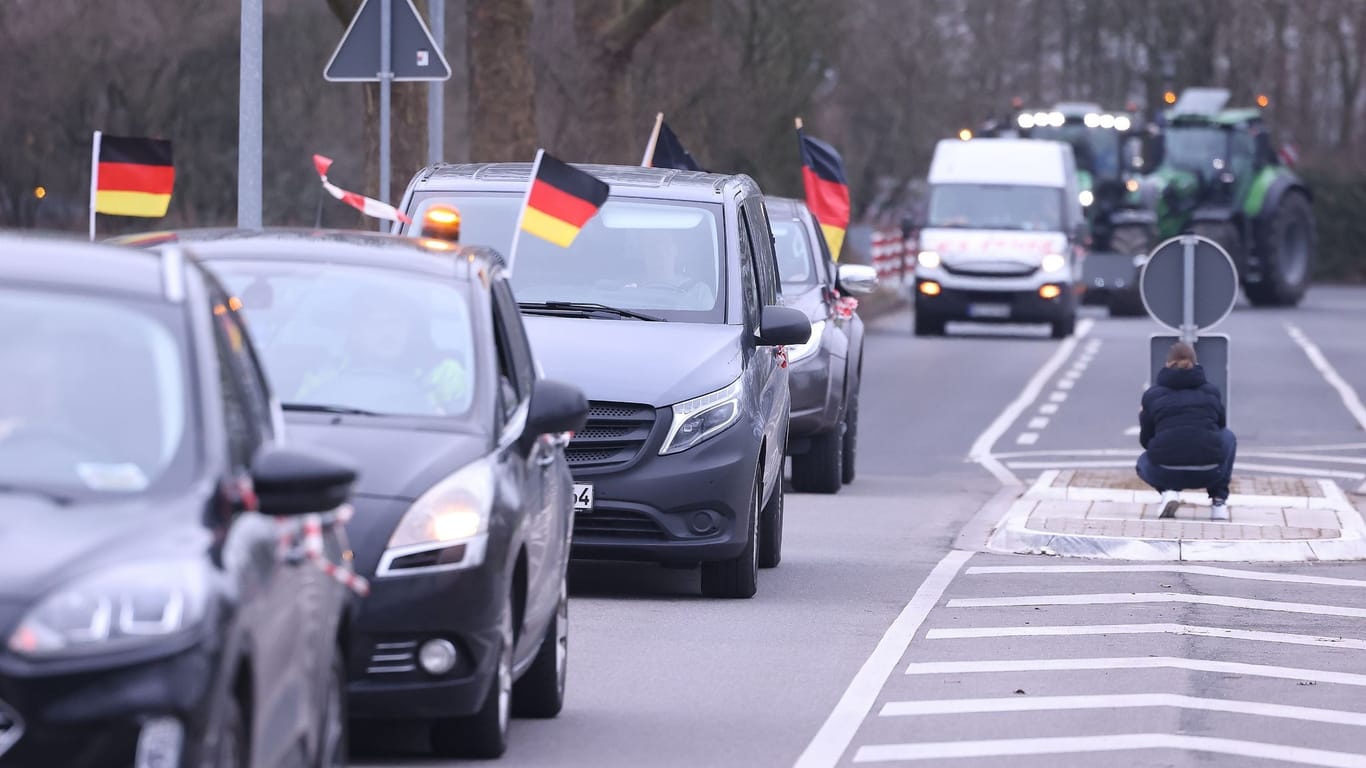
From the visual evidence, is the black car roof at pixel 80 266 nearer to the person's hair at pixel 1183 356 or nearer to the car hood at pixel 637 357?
the car hood at pixel 637 357

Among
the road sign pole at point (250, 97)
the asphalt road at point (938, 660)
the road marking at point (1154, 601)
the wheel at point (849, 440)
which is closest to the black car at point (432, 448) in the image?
the asphalt road at point (938, 660)

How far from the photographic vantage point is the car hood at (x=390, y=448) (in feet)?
24.2

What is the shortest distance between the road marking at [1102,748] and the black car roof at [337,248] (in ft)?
6.39

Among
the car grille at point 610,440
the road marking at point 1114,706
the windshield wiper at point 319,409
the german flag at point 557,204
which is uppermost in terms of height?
the german flag at point 557,204

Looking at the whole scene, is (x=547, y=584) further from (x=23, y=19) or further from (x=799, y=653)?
(x=23, y=19)

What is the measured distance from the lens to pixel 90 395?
5262 millimetres

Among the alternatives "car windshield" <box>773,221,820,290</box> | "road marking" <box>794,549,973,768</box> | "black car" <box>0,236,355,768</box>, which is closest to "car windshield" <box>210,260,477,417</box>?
"road marking" <box>794,549,973,768</box>

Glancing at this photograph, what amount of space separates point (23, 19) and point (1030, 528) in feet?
76.7

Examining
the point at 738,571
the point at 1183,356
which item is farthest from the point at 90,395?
the point at 1183,356

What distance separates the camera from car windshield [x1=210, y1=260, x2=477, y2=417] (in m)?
7.94

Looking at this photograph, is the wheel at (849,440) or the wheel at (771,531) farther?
the wheel at (849,440)

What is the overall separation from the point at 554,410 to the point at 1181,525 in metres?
8.19

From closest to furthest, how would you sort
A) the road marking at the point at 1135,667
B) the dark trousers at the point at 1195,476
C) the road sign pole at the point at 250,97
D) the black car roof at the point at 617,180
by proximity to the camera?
the road marking at the point at 1135,667, the black car roof at the point at 617,180, the road sign pole at the point at 250,97, the dark trousers at the point at 1195,476

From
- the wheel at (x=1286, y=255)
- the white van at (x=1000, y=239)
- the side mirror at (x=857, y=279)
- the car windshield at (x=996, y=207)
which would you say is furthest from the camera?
the wheel at (x=1286, y=255)
